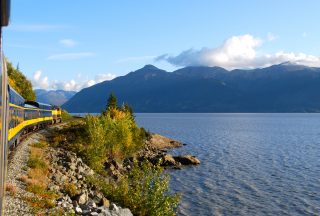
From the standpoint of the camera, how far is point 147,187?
26.4 meters

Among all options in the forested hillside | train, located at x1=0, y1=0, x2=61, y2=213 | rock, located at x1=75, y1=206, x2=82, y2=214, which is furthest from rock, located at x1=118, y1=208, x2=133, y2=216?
the forested hillside

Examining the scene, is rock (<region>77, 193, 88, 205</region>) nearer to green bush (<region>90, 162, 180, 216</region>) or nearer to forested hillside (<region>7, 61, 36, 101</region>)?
green bush (<region>90, 162, 180, 216</region>)

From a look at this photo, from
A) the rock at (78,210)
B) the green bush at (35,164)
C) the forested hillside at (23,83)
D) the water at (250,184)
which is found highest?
the forested hillside at (23,83)

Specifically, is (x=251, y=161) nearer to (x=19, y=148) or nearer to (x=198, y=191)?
(x=198, y=191)

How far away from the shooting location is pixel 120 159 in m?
63.3

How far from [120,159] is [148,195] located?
37422 mm

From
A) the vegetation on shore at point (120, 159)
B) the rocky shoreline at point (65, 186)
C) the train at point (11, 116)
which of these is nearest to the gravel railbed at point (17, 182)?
the rocky shoreline at point (65, 186)

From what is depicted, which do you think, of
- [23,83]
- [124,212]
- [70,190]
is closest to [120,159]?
[70,190]

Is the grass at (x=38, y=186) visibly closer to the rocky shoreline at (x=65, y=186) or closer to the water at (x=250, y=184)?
the rocky shoreline at (x=65, y=186)

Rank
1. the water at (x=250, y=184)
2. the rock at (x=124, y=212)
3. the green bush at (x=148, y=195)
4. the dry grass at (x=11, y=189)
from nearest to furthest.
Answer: the dry grass at (x=11, y=189) → the rock at (x=124, y=212) → the green bush at (x=148, y=195) → the water at (x=250, y=184)

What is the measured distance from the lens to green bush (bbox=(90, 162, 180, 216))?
2516 centimetres

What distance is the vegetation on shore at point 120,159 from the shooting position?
25.6m

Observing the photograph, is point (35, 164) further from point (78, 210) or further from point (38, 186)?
point (78, 210)

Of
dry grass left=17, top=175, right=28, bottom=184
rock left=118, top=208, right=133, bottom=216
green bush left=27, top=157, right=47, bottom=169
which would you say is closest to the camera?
rock left=118, top=208, right=133, bottom=216
